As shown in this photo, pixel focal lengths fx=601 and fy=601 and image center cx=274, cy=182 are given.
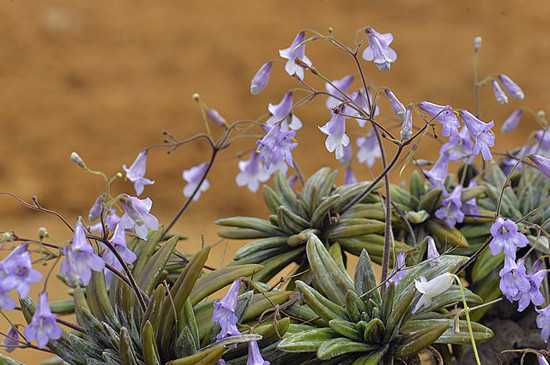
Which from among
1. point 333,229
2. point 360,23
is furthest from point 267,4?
point 333,229

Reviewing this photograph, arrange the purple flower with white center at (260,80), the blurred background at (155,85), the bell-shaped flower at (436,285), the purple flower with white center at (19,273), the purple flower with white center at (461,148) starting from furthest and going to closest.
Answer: the blurred background at (155,85)
the purple flower with white center at (461,148)
the purple flower with white center at (260,80)
the bell-shaped flower at (436,285)
the purple flower with white center at (19,273)

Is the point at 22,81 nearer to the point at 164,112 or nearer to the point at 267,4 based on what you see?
the point at 164,112

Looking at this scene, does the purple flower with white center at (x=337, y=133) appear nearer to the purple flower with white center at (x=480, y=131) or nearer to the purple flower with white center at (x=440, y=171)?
the purple flower with white center at (x=480, y=131)

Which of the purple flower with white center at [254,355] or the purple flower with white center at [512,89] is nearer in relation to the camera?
the purple flower with white center at [254,355]

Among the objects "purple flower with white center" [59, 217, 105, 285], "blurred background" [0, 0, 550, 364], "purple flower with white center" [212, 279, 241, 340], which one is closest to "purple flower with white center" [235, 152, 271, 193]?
"purple flower with white center" [212, 279, 241, 340]

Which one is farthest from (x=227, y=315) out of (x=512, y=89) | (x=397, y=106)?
(x=512, y=89)

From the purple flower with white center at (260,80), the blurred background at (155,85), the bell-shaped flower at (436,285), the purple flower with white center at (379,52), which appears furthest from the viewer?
the blurred background at (155,85)

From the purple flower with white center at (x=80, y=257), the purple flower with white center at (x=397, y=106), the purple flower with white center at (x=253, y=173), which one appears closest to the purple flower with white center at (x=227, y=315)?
the purple flower with white center at (x=80, y=257)
